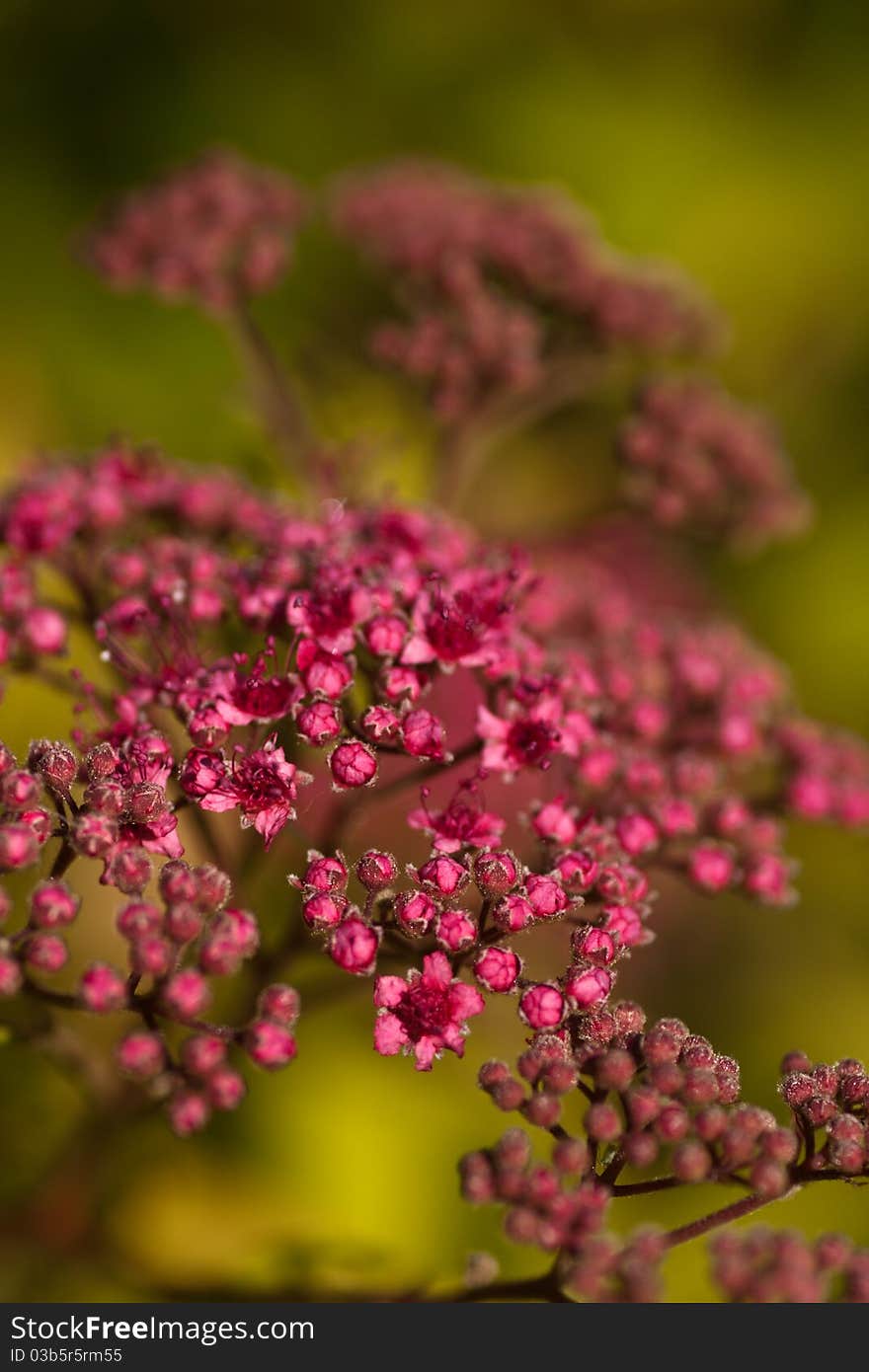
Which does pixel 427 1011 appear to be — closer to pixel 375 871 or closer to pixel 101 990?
pixel 375 871

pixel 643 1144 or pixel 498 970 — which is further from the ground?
pixel 498 970

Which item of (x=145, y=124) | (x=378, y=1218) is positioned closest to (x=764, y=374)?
(x=145, y=124)

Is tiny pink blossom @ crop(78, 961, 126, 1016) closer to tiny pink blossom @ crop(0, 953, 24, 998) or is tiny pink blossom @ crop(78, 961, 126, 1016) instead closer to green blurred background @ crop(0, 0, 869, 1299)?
tiny pink blossom @ crop(0, 953, 24, 998)

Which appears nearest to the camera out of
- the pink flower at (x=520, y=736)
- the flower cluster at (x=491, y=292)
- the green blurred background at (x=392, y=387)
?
the pink flower at (x=520, y=736)

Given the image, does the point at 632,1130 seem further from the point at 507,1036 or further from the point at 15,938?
the point at 507,1036

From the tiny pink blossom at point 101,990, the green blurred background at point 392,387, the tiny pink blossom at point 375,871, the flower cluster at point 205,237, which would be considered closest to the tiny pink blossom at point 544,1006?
the tiny pink blossom at point 375,871

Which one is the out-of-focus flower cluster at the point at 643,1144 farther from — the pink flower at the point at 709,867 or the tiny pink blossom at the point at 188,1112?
the pink flower at the point at 709,867

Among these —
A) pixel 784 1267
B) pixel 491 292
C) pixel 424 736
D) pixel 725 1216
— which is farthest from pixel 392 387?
pixel 784 1267
